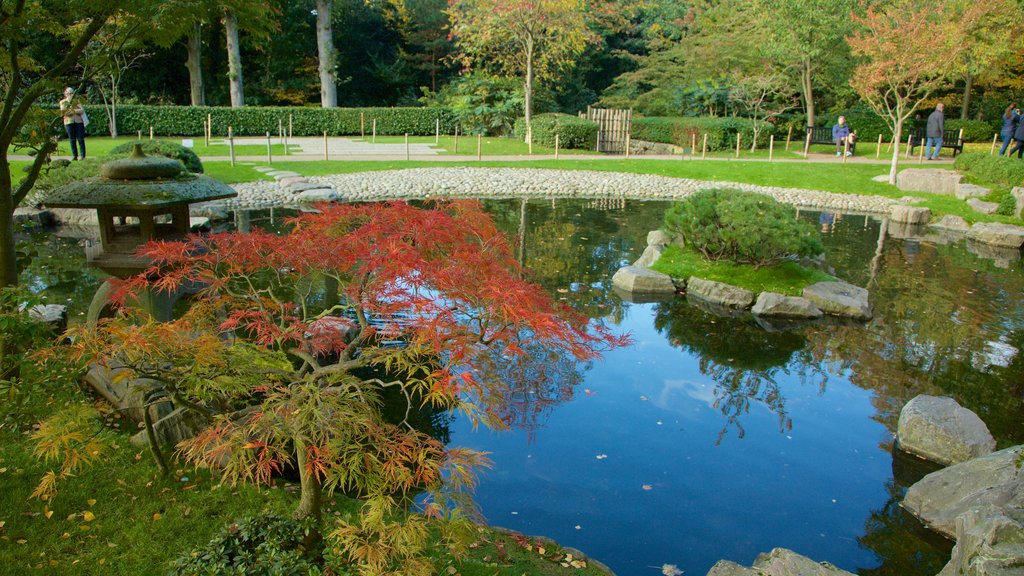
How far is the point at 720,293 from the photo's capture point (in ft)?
34.1

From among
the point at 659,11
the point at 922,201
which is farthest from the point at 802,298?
the point at 659,11

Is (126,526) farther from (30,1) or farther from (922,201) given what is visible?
(922,201)

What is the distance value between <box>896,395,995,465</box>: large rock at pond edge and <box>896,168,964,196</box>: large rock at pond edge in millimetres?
14838

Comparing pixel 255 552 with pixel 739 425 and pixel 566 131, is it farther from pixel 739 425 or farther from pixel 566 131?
pixel 566 131

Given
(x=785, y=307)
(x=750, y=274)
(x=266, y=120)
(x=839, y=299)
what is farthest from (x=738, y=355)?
(x=266, y=120)

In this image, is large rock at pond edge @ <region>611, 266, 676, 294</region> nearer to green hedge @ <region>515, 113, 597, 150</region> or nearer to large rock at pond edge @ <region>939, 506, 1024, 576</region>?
large rock at pond edge @ <region>939, 506, 1024, 576</region>

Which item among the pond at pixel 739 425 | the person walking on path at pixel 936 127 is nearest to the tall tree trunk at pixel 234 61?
the pond at pixel 739 425

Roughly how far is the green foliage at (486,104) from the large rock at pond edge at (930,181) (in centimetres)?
1535

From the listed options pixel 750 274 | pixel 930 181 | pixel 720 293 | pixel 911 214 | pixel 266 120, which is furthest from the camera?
pixel 266 120

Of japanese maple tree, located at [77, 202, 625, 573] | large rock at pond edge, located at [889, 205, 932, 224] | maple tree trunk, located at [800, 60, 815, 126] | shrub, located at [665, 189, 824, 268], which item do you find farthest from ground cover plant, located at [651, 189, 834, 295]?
maple tree trunk, located at [800, 60, 815, 126]

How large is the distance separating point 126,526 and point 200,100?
29380 mm

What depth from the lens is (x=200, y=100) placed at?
30188 mm

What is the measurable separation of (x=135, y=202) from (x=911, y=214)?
54.3 ft

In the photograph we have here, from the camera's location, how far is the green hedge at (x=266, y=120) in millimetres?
27000
